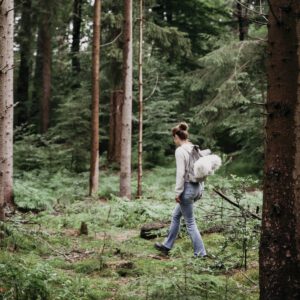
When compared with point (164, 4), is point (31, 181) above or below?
below

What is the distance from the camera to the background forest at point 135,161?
5507mm

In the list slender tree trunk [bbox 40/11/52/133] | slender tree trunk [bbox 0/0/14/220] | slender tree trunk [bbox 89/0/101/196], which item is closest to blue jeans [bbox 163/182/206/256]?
slender tree trunk [bbox 0/0/14/220]

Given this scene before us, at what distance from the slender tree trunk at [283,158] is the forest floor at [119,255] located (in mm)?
969

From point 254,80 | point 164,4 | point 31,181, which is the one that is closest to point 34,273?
point 31,181

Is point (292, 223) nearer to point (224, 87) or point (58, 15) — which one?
point (224, 87)

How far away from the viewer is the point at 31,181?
51.9 feet

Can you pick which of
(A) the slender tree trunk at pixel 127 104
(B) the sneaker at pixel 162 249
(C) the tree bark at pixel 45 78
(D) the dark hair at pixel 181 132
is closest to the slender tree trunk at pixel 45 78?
(C) the tree bark at pixel 45 78

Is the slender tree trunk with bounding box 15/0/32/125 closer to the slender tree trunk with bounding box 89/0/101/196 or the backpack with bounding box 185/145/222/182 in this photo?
the slender tree trunk with bounding box 89/0/101/196

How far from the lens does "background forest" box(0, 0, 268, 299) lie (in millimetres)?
5507

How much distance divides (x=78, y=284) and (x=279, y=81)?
3146 millimetres

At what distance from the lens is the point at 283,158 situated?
3883 mm

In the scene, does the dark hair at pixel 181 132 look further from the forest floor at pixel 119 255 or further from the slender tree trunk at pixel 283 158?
the slender tree trunk at pixel 283 158

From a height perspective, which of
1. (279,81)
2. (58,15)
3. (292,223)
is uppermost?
(58,15)

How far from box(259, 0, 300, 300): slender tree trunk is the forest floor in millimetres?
969
